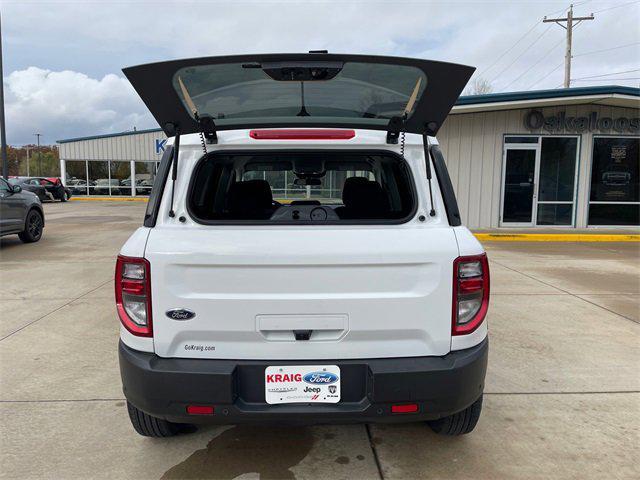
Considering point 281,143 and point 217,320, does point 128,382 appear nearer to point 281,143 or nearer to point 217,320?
point 217,320

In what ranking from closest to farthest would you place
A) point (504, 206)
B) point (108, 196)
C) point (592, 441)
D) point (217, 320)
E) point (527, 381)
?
point (217, 320), point (592, 441), point (527, 381), point (504, 206), point (108, 196)

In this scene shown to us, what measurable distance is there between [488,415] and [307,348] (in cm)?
158

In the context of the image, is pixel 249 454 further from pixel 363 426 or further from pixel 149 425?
pixel 363 426

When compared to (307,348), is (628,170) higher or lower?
higher

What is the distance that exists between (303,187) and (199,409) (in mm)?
Answer: 2365

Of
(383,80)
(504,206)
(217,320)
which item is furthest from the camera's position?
(504,206)

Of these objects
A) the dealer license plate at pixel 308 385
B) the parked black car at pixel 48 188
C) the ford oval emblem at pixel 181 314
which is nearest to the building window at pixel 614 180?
the dealer license plate at pixel 308 385

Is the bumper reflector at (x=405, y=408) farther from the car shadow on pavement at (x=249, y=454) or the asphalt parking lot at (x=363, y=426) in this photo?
the car shadow on pavement at (x=249, y=454)

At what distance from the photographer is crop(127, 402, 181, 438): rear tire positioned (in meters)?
2.57

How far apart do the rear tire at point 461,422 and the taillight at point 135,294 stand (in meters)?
1.66

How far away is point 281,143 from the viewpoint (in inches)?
92.5

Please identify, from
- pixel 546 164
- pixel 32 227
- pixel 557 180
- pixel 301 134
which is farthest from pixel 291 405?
pixel 557 180

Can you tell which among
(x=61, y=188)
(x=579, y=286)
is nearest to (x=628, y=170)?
(x=579, y=286)

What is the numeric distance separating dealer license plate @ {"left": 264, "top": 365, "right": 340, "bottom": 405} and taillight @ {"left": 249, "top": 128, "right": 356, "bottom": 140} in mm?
1071
